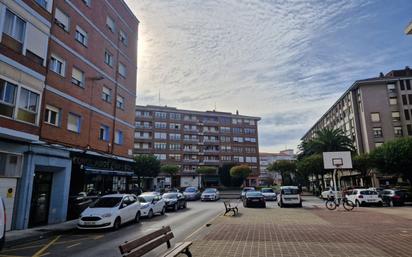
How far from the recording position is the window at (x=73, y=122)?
1877cm

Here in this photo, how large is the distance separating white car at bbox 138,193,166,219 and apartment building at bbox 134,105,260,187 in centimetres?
5254

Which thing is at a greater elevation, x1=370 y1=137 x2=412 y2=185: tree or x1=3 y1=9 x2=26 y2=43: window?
x1=3 y1=9 x2=26 y2=43: window

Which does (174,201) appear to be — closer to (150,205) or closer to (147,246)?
(150,205)

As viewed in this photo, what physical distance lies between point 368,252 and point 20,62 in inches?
646

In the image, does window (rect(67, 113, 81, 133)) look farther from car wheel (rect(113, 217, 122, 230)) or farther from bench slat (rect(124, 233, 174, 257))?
bench slat (rect(124, 233, 174, 257))

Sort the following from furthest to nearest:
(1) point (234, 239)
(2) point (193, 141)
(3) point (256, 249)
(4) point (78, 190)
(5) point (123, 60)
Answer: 1. (2) point (193, 141)
2. (5) point (123, 60)
3. (4) point (78, 190)
4. (1) point (234, 239)
5. (3) point (256, 249)

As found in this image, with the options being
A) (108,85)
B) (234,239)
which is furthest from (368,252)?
(108,85)

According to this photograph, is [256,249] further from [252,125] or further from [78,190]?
[252,125]

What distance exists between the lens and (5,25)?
546 inches

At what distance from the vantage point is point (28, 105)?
15109 millimetres

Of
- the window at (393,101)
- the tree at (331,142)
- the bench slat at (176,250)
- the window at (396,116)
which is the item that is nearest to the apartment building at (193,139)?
the tree at (331,142)

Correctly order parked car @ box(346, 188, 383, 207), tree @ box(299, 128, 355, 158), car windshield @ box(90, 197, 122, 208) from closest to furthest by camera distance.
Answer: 1. car windshield @ box(90, 197, 122, 208)
2. parked car @ box(346, 188, 383, 207)
3. tree @ box(299, 128, 355, 158)

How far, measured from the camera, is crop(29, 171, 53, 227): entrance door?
619 inches

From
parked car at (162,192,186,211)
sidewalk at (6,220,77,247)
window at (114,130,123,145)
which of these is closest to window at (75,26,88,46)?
window at (114,130,123,145)
